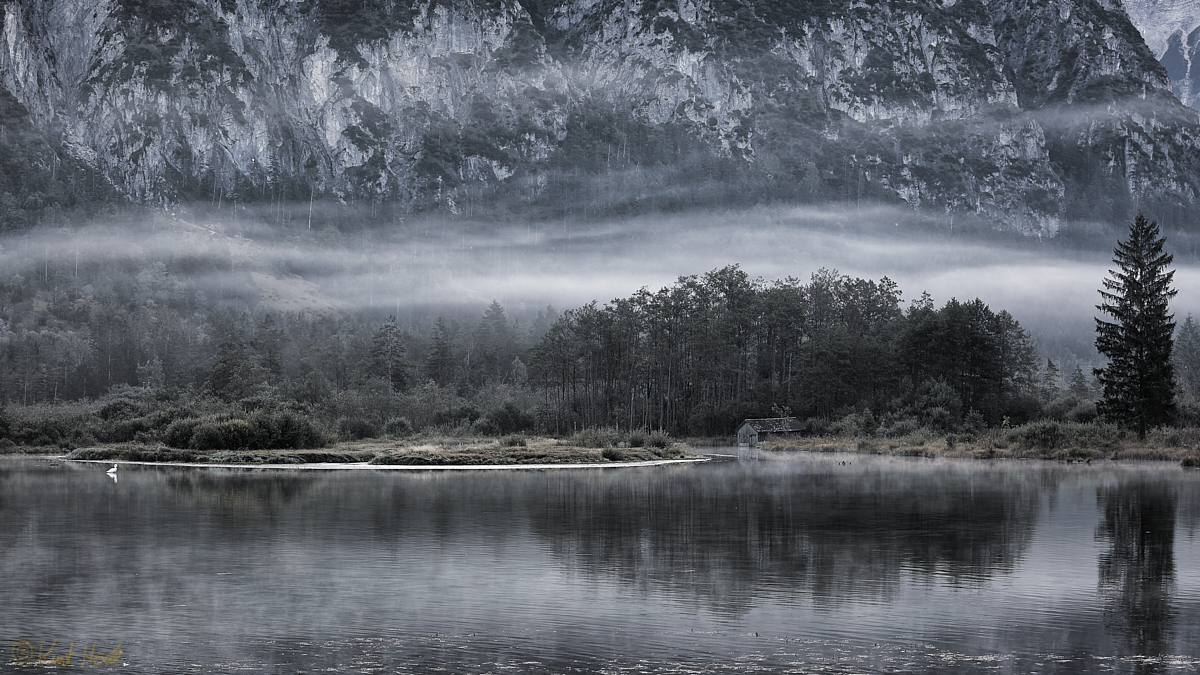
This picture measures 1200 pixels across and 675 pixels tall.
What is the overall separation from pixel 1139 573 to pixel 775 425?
330 ft

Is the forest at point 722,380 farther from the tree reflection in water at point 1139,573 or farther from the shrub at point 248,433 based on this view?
the tree reflection in water at point 1139,573

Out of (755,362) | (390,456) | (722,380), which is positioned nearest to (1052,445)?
(390,456)

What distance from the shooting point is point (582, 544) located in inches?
1103

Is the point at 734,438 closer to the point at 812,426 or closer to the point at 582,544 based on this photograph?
the point at 812,426

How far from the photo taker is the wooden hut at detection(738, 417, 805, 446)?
121994 millimetres

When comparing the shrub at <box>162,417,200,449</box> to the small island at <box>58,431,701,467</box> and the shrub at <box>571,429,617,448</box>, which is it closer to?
the small island at <box>58,431,701,467</box>

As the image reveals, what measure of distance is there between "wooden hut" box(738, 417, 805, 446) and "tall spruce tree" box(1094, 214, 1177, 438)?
4114 centimetres

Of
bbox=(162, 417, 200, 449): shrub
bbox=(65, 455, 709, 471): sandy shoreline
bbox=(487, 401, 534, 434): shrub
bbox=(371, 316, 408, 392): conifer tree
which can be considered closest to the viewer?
bbox=(65, 455, 709, 471): sandy shoreline

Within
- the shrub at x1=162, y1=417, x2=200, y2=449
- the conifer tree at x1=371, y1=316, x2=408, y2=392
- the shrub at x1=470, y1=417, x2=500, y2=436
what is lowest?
the shrub at x1=470, y1=417, x2=500, y2=436

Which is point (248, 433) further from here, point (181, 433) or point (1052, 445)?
point (1052, 445)

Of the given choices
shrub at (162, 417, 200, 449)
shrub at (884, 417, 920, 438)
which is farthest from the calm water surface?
shrub at (884, 417, 920, 438)

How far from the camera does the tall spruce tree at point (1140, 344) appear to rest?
8131cm

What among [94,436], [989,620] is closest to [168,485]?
[989,620]

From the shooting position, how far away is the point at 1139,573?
2298 cm
